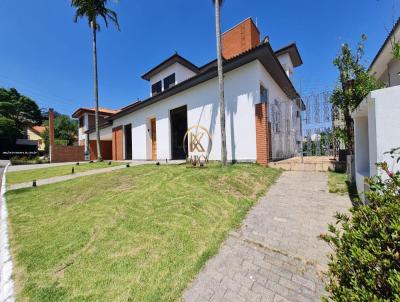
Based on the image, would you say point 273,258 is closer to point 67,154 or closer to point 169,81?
point 169,81

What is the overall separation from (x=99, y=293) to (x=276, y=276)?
2086 millimetres

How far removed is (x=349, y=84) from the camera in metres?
6.50

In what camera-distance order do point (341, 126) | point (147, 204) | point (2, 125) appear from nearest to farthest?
point (147, 204)
point (341, 126)
point (2, 125)

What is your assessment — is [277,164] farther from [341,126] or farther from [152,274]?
[152,274]

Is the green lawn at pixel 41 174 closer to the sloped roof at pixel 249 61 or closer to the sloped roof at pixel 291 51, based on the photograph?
the sloped roof at pixel 249 61

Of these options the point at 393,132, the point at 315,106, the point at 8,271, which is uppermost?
the point at 315,106

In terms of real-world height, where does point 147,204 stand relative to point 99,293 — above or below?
above

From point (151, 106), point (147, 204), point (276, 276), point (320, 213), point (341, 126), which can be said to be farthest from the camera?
point (151, 106)

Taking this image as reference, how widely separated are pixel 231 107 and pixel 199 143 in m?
2.80

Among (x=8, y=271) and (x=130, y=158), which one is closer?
(x=8, y=271)

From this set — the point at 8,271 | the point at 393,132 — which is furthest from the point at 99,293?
the point at 393,132

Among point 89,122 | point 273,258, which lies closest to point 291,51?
point 273,258

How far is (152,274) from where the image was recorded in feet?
8.10

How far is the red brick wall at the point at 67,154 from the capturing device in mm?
22672
